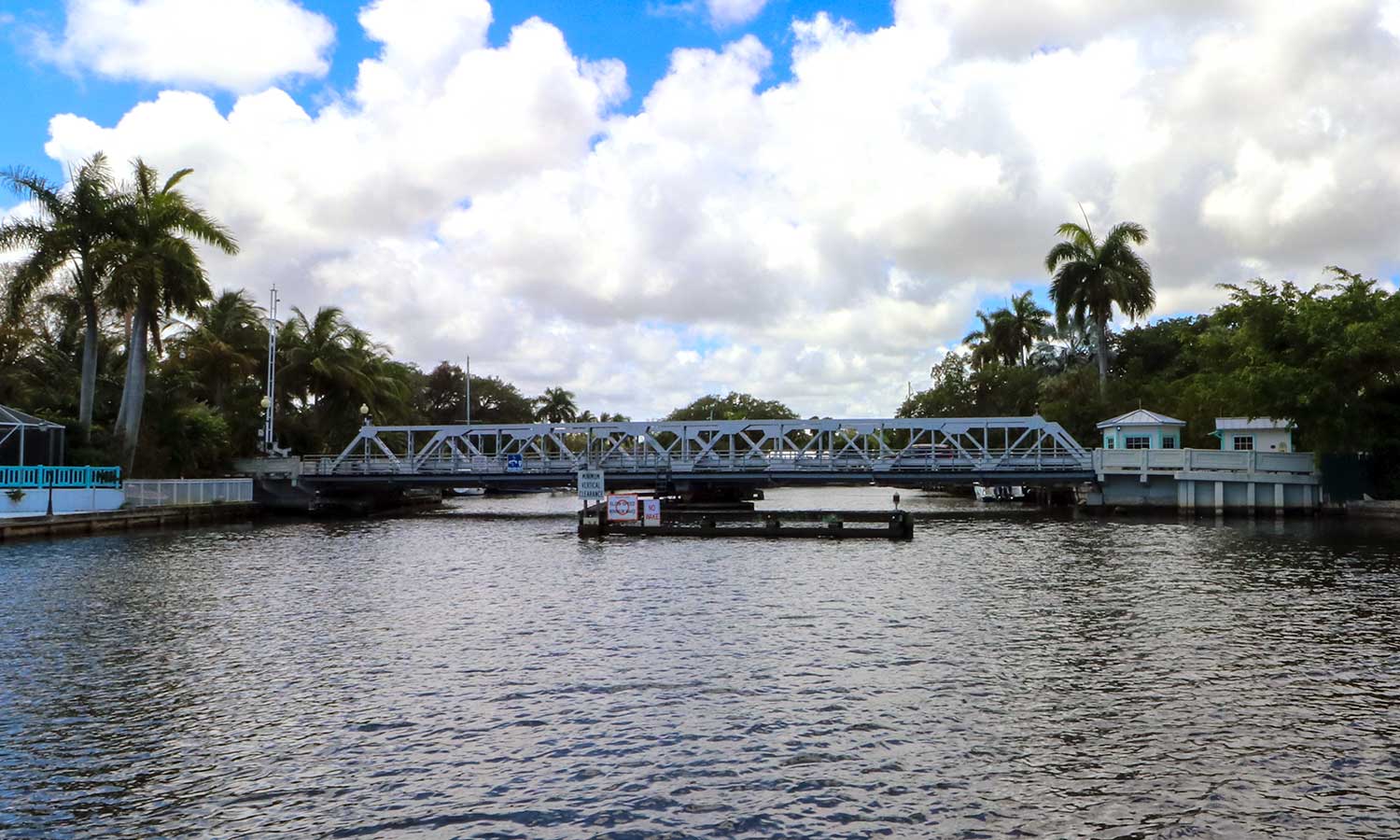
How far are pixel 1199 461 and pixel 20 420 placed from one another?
210ft

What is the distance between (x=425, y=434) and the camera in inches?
4729

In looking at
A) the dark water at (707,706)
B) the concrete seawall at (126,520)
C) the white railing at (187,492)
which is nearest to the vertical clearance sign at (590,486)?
the dark water at (707,706)

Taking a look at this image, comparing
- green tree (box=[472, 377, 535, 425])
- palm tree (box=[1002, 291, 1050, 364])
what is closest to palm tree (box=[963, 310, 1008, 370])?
palm tree (box=[1002, 291, 1050, 364])

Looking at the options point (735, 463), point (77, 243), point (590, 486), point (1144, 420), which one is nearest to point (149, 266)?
point (77, 243)

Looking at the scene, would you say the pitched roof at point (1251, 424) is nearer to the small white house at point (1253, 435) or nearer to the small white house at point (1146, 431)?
the small white house at point (1253, 435)

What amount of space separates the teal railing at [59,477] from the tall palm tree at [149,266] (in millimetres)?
2965

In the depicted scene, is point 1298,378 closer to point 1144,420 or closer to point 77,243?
point 1144,420

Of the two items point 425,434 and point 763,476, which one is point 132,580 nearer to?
point 763,476

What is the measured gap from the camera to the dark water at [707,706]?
1166 centimetres

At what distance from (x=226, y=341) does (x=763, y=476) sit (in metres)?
45.9

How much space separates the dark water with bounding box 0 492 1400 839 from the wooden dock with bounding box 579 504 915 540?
48.6ft

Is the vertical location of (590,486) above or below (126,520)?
above

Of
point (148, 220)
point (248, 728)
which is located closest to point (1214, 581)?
point (248, 728)

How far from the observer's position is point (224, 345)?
245 ft
